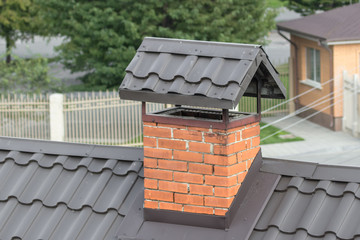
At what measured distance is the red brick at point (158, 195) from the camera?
5586 millimetres

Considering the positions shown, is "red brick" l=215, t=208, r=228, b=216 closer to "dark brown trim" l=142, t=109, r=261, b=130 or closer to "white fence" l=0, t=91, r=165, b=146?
"dark brown trim" l=142, t=109, r=261, b=130

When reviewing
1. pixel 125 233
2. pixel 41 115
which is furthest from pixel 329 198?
pixel 41 115

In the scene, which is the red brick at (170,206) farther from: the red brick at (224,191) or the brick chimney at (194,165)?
the red brick at (224,191)

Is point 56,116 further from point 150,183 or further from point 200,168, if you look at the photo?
point 200,168

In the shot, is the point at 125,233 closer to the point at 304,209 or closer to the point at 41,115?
the point at 304,209

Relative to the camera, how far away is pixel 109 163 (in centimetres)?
631

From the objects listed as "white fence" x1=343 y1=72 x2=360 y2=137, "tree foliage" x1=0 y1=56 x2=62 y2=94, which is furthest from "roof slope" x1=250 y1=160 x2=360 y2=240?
"tree foliage" x1=0 y1=56 x2=62 y2=94

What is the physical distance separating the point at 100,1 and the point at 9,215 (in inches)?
711

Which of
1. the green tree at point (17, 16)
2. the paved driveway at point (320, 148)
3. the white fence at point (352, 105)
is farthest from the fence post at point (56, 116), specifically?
the green tree at point (17, 16)

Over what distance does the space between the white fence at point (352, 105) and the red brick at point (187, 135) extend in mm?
16133

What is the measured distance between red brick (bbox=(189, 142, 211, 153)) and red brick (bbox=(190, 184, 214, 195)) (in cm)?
26

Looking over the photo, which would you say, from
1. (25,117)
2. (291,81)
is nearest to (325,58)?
(291,81)

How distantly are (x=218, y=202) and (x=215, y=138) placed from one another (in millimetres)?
461

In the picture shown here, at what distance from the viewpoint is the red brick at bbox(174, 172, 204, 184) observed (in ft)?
17.9
